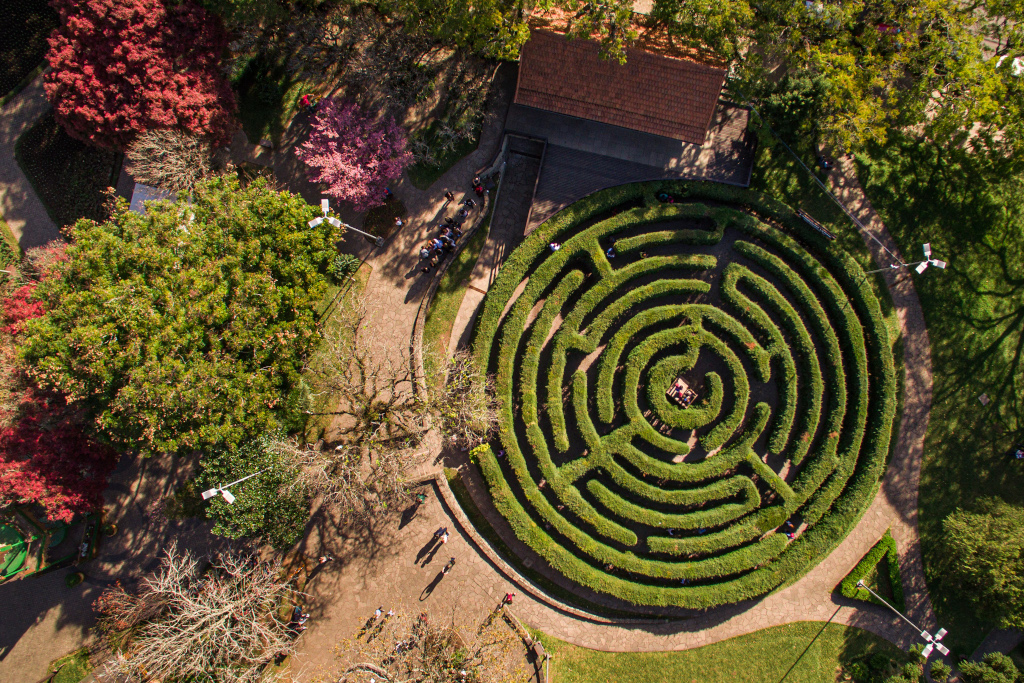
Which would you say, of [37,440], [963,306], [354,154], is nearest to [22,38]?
[354,154]

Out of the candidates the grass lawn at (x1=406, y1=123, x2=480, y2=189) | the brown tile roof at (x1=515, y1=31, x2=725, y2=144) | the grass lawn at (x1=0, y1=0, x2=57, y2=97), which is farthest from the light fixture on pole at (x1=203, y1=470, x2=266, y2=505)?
the grass lawn at (x1=0, y1=0, x2=57, y2=97)

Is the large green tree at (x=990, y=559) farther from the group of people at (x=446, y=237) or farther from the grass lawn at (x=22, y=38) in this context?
the grass lawn at (x=22, y=38)

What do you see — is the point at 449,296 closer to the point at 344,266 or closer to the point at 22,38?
the point at 344,266

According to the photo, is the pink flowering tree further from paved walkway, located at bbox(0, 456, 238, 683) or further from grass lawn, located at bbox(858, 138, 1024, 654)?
grass lawn, located at bbox(858, 138, 1024, 654)

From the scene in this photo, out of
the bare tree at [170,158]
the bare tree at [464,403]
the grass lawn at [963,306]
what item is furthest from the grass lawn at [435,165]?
the grass lawn at [963,306]

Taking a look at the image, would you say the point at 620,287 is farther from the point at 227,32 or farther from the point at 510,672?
the point at 227,32

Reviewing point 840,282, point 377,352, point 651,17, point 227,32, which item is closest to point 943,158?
point 840,282
